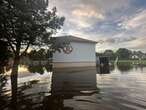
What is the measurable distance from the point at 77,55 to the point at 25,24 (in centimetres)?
1606

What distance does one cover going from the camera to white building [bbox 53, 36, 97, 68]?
1341 inches

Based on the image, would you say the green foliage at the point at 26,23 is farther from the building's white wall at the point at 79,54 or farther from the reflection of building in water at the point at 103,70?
the building's white wall at the point at 79,54

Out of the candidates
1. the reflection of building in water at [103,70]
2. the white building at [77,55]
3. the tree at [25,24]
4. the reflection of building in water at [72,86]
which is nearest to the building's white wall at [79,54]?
the white building at [77,55]

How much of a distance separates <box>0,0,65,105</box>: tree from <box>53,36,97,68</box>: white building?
31.8ft

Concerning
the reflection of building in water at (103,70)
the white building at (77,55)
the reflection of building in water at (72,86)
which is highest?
the white building at (77,55)

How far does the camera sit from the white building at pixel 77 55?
34.1 metres

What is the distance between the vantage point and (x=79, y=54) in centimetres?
3525

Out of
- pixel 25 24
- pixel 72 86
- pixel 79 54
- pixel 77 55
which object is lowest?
pixel 72 86

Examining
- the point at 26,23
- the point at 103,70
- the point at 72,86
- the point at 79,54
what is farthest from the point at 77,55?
the point at 72,86

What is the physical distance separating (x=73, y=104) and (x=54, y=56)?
1066 inches

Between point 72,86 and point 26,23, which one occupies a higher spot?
point 26,23

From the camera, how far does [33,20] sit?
21453 mm

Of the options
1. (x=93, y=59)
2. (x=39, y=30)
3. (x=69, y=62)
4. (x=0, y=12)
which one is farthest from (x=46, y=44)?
(x=93, y=59)

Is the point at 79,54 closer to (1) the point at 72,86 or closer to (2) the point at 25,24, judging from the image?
(2) the point at 25,24
